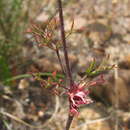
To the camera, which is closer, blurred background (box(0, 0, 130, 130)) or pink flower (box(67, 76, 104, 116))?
pink flower (box(67, 76, 104, 116))

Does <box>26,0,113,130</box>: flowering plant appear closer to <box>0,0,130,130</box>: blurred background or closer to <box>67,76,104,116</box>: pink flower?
<box>67,76,104,116</box>: pink flower

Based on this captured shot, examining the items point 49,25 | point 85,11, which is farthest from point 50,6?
point 49,25

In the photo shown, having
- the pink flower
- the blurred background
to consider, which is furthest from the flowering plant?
the blurred background

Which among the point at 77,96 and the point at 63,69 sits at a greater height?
the point at 63,69

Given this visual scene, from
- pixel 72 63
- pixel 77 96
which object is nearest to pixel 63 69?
pixel 77 96

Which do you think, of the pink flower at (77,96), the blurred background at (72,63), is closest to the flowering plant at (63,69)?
the pink flower at (77,96)

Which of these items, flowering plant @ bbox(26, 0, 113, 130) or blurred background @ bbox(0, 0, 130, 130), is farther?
blurred background @ bbox(0, 0, 130, 130)

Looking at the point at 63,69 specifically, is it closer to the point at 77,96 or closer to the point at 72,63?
the point at 77,96

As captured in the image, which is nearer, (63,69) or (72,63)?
(63,69)
